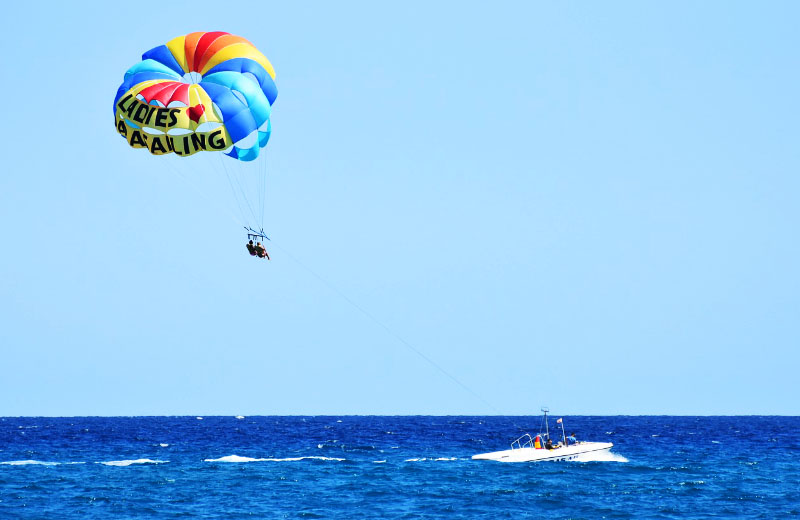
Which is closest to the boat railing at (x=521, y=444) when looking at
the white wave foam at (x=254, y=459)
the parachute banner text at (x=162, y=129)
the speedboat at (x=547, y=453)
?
the speedboat at (x=547, y=453)

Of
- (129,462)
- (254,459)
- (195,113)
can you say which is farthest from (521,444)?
(195,113)

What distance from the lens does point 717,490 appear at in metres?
43.3

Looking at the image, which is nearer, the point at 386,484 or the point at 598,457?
the point at 386,484

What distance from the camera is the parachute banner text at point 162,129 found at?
112ft

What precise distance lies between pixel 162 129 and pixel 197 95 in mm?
1791

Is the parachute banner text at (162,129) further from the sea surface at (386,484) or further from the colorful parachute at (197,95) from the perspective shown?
the sea surface at (386,484)

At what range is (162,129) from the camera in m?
34.3

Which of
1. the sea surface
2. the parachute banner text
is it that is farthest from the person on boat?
the sea surface

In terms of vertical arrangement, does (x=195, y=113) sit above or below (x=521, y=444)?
above

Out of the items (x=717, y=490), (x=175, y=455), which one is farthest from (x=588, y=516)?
(x=175, y=455)

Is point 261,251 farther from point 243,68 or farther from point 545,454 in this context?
point 545,454

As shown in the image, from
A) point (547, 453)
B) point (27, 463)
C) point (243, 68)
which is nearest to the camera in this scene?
point (243, 68)

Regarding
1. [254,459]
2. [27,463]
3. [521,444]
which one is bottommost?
[27,463]

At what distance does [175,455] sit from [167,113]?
34.2 meters
